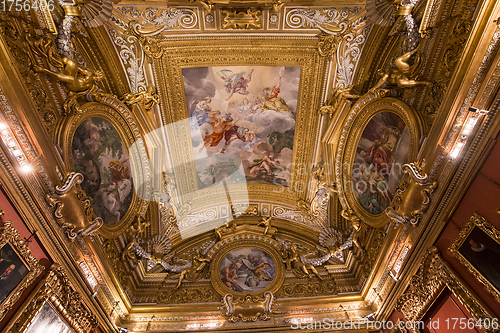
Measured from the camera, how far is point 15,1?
5777 mm

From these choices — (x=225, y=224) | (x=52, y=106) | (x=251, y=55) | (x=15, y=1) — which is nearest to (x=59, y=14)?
(x=15, y=1)

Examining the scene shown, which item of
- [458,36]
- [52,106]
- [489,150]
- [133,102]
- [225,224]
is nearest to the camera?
[489,150]

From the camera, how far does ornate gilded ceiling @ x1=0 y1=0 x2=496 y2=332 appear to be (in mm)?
6668

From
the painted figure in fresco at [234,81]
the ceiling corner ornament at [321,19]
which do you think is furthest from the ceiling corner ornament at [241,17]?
the painted figure in fresco at [234,81]

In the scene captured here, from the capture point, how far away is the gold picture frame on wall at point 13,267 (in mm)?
5141

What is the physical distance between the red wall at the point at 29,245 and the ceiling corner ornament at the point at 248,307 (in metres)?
5.42

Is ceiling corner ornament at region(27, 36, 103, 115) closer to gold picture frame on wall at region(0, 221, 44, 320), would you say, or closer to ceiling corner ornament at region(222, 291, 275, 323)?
gold picture frame on wall at region(0, 221, 44, 320)

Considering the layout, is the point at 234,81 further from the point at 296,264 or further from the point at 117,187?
the point at 296,264

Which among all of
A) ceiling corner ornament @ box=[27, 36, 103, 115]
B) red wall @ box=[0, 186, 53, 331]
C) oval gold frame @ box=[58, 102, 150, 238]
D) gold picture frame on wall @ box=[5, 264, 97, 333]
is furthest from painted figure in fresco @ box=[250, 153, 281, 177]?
red wall @ box=[0, 186, 53, 331]

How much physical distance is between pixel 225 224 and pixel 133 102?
572cm

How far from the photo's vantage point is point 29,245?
588 cm

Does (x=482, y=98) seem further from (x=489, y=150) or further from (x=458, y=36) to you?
(x=458, y=36)

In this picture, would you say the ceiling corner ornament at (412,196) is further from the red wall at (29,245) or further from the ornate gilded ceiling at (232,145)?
the red wall at (29,245)

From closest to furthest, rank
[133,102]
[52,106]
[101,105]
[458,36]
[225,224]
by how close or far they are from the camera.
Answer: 1. [458,36]
2. [52,106]
3. [101,105]
4. [133,102]
5. [225,224]
